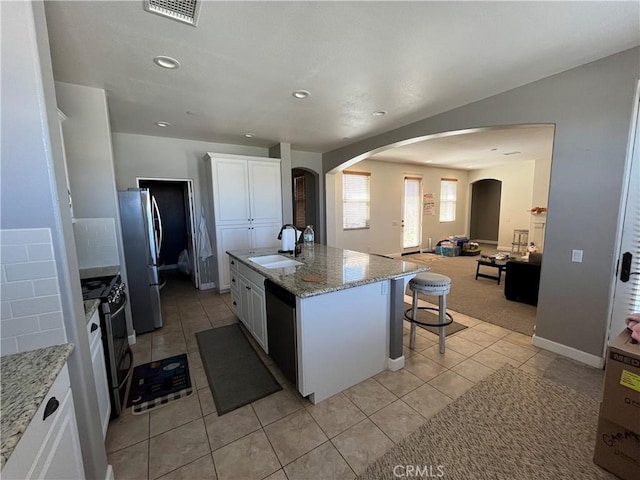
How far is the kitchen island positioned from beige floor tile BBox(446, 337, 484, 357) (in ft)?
2.49

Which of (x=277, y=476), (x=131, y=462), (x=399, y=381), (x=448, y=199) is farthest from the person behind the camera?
(x=448, y=199)

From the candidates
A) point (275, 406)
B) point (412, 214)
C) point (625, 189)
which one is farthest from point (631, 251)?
point (412, 214)

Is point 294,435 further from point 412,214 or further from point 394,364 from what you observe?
point 412,214

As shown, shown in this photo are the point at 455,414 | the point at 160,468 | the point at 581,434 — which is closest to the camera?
the point at 160,468

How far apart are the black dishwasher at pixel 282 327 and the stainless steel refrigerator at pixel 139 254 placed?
182 cm

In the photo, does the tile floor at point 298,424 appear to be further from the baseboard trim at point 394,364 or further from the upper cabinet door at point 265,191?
the upper cabinet door at point 265,191

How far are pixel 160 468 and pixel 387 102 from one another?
389cm

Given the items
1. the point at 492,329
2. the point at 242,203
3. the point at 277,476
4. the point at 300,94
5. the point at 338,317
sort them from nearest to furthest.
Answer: the point at 277,476 < the point at 338,317 < the point at 300,94 < the point at 492,329 < the point at 242,203

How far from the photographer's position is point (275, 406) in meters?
2.05

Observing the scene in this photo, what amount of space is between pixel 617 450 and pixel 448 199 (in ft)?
27.5

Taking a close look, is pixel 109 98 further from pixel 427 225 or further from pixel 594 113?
pixel 427 225

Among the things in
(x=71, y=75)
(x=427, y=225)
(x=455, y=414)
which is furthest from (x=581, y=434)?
(x=427, y=225)

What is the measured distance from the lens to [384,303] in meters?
2.30

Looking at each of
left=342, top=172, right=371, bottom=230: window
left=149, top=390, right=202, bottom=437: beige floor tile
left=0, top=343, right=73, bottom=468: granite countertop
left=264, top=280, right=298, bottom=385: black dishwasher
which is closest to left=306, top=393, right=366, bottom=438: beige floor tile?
left=264, top=280, right=298, bottom=385: black dishwasher
